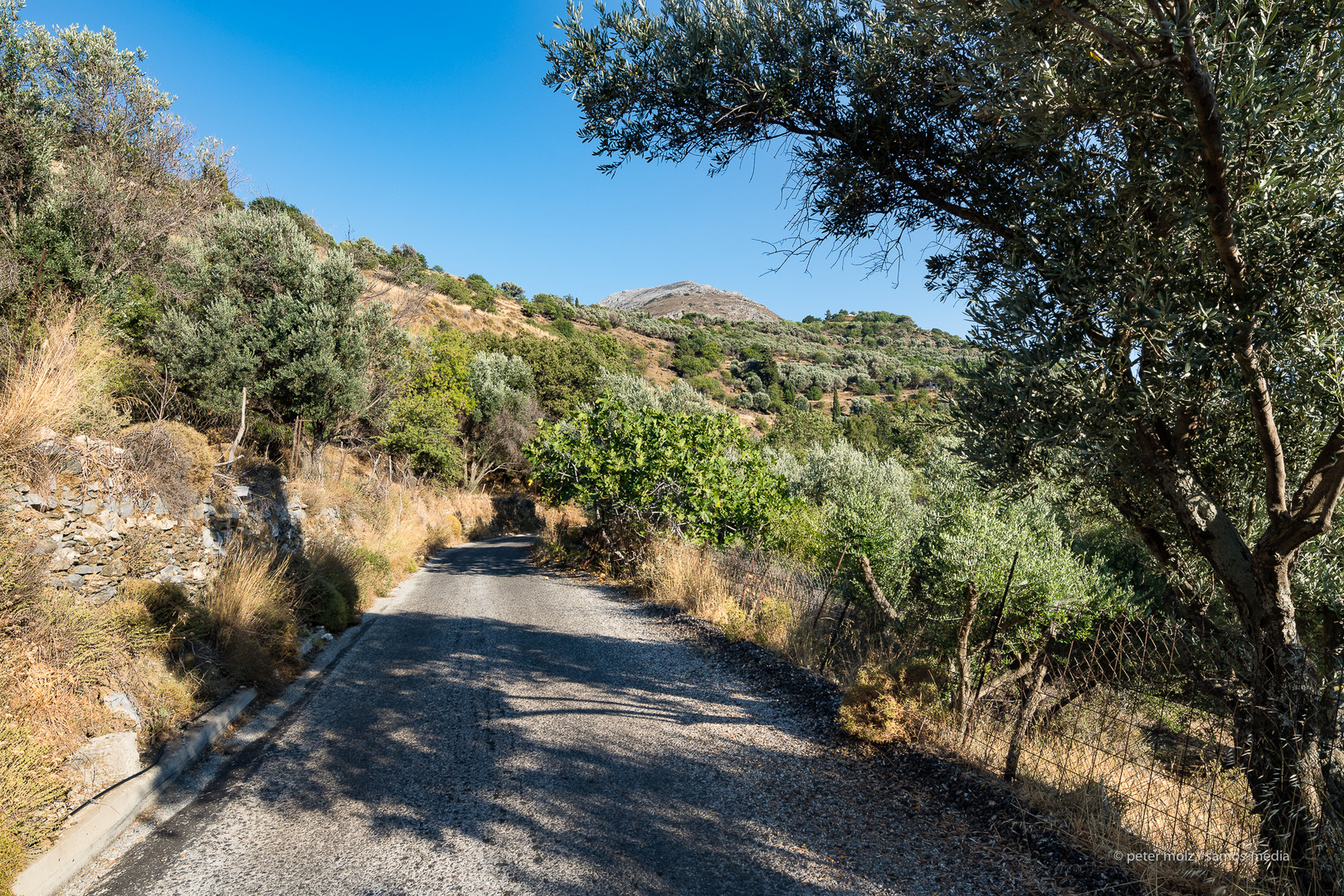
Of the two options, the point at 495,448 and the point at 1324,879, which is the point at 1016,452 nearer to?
the point at 1324,879

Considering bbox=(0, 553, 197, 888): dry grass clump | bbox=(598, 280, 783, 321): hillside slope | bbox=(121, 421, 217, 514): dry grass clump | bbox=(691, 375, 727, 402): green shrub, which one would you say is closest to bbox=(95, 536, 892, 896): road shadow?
bbox=(0, 553, 197, 888): dry grass clump

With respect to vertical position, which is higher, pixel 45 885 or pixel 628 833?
pixel 628 833

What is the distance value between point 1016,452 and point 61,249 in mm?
15052

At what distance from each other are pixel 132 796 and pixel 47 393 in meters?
4.86

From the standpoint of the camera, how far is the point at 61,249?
1072cm

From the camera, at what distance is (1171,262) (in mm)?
2891

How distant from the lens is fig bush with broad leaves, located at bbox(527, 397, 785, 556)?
1213 centimetres

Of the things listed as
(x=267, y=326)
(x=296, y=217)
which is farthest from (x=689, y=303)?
(x=267, y=326)

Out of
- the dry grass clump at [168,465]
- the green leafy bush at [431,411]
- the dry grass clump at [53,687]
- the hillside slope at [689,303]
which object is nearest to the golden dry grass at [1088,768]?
the dry grass clump at [53,687]

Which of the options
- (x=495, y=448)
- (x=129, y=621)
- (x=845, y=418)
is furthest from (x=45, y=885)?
(x=845, y=418)

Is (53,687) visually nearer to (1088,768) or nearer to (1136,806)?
(1136,806)

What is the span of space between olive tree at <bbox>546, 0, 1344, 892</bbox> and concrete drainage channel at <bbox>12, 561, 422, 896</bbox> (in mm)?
5602

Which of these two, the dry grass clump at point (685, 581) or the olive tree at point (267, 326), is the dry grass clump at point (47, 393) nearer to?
the olive tree at point (267, 326)

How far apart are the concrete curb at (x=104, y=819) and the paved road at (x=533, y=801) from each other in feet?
0.73
